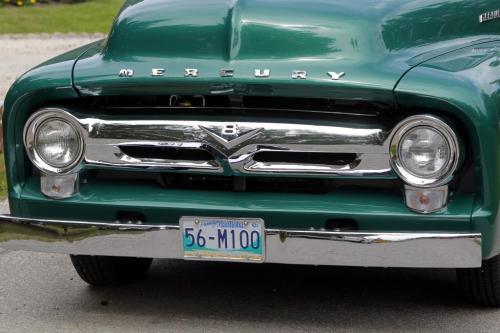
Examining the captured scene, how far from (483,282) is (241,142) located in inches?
49.5

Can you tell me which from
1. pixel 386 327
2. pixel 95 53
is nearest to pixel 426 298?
pixel 386 327

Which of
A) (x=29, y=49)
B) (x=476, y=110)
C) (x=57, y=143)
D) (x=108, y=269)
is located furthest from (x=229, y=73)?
(x=29, y=49)

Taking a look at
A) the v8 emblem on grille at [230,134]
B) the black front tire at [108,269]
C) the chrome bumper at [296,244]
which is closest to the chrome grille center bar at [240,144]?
the v8 emblem on grille at [230,134]

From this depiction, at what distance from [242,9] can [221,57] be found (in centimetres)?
27

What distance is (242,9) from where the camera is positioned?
15.9 ft

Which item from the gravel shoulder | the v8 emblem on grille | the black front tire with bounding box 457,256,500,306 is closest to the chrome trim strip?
the v8 emblem on grille

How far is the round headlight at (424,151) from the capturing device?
446 centimetres

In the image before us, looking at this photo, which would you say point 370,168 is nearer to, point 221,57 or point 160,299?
point 221,57

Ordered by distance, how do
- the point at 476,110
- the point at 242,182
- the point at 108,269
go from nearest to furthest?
1. the point at 476,110
2. the point at 242,182
3. the point at 108,269

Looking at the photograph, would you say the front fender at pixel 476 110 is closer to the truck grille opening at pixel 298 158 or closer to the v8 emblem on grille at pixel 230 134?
the truck grille opening at pixel 298 158

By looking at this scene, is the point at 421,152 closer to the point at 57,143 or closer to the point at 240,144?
the point at 240,144

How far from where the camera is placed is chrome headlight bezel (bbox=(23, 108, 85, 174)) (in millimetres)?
4805

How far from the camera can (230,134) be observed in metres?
4.58

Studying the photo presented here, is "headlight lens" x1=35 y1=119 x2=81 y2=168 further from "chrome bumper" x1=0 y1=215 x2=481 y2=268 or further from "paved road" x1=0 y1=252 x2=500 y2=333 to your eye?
"paved road" x1=0 y1=252 x2=500 y2=333
